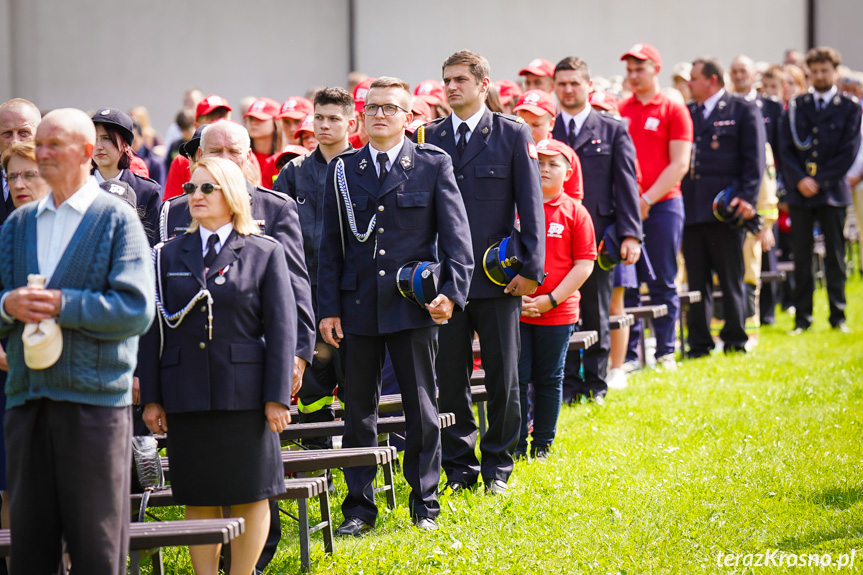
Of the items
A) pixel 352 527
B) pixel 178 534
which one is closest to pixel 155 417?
pixel 178 534

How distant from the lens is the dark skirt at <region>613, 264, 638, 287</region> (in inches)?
355

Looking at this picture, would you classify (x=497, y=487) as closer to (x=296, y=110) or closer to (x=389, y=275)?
(x=389, y=275)

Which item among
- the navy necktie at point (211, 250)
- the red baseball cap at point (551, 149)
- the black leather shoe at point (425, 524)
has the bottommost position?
the black leather shoe at point (425, 524)

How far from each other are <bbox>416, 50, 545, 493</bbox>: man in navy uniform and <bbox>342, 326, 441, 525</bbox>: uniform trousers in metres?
0.45

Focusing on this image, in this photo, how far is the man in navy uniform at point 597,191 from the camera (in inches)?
328

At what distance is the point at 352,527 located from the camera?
5.76 metres

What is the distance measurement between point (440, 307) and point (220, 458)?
4.68ft

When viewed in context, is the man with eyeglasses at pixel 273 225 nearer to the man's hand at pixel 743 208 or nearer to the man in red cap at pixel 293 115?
the man in red cap at pixel 293 115

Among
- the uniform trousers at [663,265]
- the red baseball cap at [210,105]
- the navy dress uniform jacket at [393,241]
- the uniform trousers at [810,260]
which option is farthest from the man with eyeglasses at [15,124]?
the uniform trousers at [810,260]

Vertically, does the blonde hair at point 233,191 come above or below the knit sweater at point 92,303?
above

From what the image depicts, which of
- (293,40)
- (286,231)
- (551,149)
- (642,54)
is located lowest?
(286,231)

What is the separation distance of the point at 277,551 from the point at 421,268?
1.53 m

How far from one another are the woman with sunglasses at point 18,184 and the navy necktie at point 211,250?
33.4 inches

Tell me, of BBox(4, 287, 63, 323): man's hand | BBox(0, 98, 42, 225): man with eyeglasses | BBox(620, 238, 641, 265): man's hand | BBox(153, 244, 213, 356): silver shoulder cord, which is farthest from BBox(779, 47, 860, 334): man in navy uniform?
BBox(4, 287, 63, 323): man's hand
